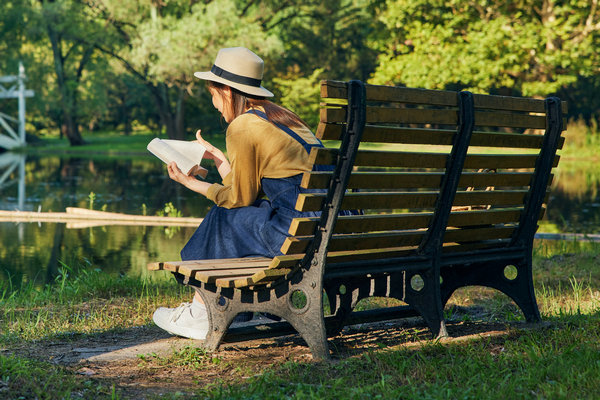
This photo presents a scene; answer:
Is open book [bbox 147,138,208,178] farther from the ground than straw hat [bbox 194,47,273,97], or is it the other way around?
straw hat [bbox 194,47,273,97]

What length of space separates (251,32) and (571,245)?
22.8m

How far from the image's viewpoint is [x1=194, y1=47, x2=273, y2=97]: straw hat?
4164mm

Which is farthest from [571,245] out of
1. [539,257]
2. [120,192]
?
[120,192]

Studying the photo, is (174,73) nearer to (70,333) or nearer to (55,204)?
(55,204)

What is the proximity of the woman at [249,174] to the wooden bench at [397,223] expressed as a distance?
0.15m

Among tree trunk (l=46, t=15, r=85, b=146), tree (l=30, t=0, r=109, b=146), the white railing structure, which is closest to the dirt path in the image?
tree (l=30, t=0, r=109, b=146)

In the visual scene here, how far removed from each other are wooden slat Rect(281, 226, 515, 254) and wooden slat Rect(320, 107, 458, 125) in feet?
1.74

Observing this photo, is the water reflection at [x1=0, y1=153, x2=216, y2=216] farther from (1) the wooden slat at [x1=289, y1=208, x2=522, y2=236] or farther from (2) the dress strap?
(1) the wooden slat at [x1=289, y1=208, x2=522, y2=236]

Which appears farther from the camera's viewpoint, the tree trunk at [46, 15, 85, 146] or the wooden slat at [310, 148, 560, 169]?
the tree trunk at [46, 15, 85, 146]

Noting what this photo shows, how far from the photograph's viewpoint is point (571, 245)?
8.66 metres

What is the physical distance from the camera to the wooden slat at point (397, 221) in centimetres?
351

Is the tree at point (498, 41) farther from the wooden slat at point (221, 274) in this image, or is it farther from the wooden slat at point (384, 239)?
the wooden slat at point (221, 274)

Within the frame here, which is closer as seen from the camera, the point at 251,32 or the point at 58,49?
the point at 251,32

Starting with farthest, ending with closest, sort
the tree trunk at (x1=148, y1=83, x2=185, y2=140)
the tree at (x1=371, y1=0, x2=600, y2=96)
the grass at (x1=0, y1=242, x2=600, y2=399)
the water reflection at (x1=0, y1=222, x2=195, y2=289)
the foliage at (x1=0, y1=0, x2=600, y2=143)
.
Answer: the tree trunk at (x1=148, y1=83, x2=185, y2=140)
the foliage at (x1=0, y1=0, x2=600, y2=143)
the tree at (x1=371, y1=0, x2=600, y2=96)
the water reflection at (x1=0, y1=222, x2=195, y2=289)
the grass at (x1=0, y1=242, x2=600, y2=399)
